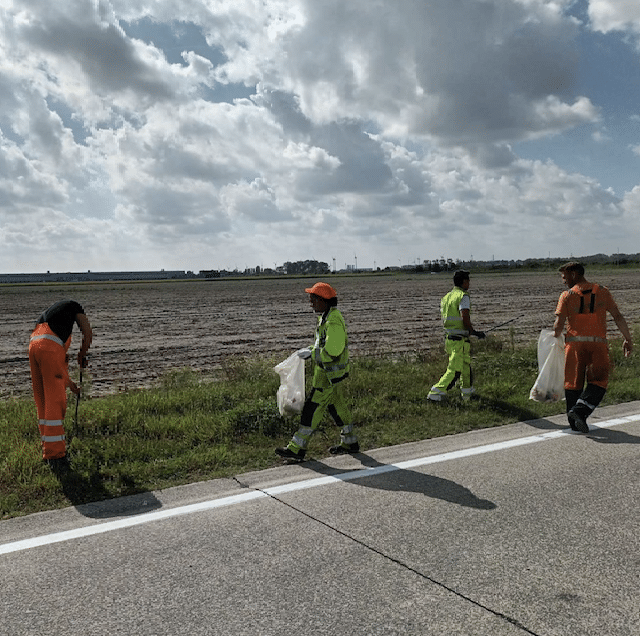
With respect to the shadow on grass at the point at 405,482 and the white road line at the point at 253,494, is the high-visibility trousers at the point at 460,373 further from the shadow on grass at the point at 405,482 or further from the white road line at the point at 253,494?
the shadow on grass at the point at 405,482

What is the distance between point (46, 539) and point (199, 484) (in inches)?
53.4

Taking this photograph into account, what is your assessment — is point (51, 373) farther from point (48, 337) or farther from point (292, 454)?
point (292, 454)

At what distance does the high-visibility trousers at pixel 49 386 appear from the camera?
5.88 m

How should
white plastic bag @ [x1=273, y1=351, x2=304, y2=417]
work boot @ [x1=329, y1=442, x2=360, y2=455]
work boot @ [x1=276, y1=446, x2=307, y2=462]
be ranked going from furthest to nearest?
white plastic bag @ [x1=273, y1=351, x2=304, y2=417] < work boot @ [x1=329, y1=442, x2=360, y2=455] < work boot @ [x1=276, y1=446, x2=307, y2=462]

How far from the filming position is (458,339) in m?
8.94

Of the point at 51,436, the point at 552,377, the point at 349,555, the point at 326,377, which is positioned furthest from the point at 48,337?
the point at 552,377

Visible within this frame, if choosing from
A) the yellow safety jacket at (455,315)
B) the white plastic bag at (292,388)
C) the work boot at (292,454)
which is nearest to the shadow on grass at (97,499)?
the work boot at (292,454)

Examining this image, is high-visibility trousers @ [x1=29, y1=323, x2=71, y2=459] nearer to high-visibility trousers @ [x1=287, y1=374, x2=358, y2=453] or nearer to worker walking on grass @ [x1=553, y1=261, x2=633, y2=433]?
high-visibility trousers @ [x1=287, y1=374, x2=358, y2=453]

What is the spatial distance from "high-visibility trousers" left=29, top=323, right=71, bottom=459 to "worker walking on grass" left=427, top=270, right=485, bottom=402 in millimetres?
4702

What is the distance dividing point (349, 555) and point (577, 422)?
3918 mm

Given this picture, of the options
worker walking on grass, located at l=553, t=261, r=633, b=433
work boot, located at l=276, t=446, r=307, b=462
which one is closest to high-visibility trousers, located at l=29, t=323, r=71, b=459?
work boot, located at l=276, t=446, r=307, b=462

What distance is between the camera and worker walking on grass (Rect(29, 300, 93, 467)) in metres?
5.88

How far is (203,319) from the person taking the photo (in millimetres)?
28219

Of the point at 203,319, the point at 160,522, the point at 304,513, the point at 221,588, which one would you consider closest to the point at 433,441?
the point at 304,513
